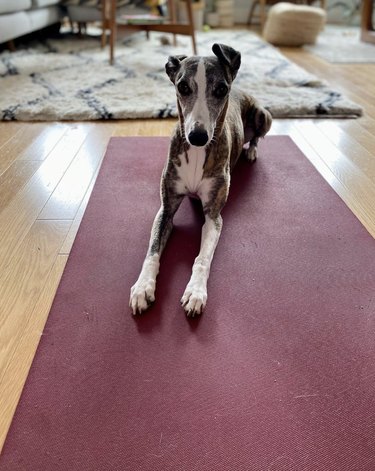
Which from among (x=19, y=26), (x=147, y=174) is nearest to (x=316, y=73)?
(x=147, y=174)

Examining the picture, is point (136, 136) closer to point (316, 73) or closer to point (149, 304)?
point (149, 304)

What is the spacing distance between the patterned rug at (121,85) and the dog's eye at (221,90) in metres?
1.49

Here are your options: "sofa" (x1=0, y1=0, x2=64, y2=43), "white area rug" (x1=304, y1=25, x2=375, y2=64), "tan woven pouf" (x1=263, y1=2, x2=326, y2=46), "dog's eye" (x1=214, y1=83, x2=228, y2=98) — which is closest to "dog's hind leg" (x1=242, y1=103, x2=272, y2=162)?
"dog's eye" (x1=214, y1=83, x2=228, y2=98)

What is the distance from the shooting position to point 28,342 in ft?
3.63

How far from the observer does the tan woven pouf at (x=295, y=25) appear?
5.29m

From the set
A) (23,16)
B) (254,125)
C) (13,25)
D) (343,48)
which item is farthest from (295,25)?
(254,125)

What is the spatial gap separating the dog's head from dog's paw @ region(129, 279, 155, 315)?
0.50 m

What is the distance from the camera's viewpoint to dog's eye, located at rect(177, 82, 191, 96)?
1359mm

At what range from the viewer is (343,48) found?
525 centimetres

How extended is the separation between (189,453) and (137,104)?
8.47 feet

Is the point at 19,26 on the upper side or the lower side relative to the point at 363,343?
upper

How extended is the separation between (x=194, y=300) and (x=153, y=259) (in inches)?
9.4

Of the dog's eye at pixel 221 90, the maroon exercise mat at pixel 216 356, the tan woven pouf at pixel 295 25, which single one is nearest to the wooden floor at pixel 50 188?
the maroon exercise mat at pixel 216 356

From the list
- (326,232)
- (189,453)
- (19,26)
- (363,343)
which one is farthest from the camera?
(19,26)
